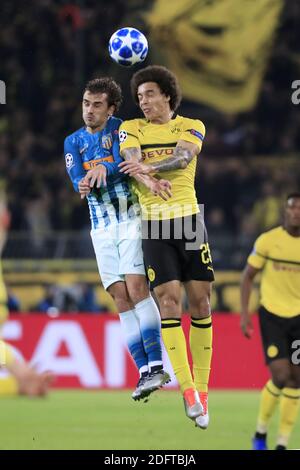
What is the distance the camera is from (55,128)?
20.8m

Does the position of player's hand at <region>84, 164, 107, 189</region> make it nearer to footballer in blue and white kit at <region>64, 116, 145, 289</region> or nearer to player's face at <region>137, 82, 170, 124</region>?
footballer in blue and white kit at <region>64, 116, 145, 289</region>

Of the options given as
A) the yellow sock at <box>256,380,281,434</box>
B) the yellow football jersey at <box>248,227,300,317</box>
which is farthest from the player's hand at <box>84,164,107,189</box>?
the yellow sock at <box>256,380,281,434</box>

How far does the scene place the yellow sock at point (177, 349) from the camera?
9070 mm

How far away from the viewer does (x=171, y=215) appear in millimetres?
9117

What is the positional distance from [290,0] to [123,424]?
362 inches

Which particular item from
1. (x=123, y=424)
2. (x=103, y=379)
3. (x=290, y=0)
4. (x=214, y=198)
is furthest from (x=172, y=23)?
(x=123, y=424)

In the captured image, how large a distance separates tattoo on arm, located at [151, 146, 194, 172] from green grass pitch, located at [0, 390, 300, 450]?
14.0ft

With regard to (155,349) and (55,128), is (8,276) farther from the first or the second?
(155,349)

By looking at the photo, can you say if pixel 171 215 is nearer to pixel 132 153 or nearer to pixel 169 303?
pixel 132 153

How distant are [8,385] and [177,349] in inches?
340

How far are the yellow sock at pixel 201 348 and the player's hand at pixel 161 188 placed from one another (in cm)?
111

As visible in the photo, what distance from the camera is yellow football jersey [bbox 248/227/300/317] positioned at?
491 inches

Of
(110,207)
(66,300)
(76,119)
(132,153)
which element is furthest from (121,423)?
(76,119)

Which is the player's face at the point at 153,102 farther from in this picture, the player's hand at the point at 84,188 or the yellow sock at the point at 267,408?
the yellow sock at the point at 267,408
